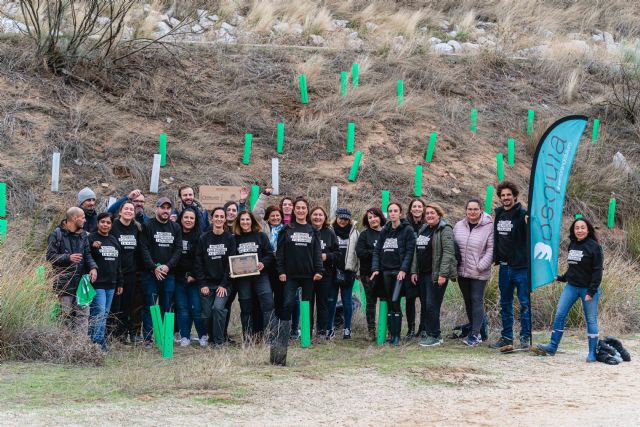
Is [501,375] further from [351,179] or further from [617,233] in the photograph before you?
[617,233]

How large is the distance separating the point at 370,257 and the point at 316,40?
549 inches

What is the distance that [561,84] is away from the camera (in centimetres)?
2458

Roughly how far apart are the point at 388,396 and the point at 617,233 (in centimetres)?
1340

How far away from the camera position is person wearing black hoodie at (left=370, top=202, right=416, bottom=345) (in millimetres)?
11680

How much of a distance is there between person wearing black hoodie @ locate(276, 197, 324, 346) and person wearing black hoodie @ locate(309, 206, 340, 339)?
320 mm

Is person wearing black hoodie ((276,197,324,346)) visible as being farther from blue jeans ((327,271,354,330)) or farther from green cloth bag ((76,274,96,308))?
green cloth bag ((76,274,96,308))

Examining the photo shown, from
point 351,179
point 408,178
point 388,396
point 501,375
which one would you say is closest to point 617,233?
point 408,178

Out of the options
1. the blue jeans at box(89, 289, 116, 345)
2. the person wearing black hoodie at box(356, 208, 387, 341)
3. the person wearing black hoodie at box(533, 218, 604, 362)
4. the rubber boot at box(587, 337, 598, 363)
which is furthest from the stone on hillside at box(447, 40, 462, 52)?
the blue jeans at box(89, 289, 116, 345)

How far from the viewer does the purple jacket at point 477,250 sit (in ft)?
37.0

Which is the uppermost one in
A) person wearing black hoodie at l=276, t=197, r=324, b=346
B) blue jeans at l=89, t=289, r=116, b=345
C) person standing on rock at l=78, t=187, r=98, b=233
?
person standing on rock at l=78, t=187, r=98, b=233

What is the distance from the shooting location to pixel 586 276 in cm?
1051

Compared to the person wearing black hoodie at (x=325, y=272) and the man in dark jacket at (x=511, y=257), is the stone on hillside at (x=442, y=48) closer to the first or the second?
the person wearing black hoodie at (x=325, y=272)

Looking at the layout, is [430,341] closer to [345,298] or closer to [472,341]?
[472,341]

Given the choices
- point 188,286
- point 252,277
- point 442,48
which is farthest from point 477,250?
point 442,48
